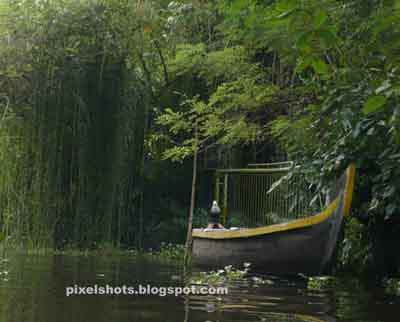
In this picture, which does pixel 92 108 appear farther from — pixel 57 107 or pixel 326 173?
pixel 326 173

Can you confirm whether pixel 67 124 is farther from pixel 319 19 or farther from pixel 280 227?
pixel 319 19

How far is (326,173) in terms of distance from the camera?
7.60 m

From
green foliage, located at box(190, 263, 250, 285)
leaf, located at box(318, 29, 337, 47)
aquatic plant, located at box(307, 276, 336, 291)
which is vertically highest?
leaf, located at box(318, 29, 337, 47)

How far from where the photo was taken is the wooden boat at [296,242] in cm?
695

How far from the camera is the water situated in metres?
4.53

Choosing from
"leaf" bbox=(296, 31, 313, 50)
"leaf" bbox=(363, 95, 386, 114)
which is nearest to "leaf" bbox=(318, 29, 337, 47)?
"leaf" bbox=(296, 31, 313, 50)

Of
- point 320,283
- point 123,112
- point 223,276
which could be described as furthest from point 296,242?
point 123,112

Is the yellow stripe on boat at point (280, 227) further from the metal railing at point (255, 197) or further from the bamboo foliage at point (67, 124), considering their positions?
the bamboo foliage at point (67, 124)

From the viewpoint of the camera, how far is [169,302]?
17.2ft

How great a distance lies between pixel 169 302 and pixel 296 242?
2367mm

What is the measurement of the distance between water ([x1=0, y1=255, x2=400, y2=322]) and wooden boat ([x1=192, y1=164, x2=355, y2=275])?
0.23 m

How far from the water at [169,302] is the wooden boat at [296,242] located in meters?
0.23

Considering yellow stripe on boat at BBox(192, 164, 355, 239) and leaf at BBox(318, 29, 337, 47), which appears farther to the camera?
yellow stripe on boat at BBox(192, 164, 355, 239)

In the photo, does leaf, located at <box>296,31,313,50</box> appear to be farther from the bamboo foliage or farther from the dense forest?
the bamboo foliage
